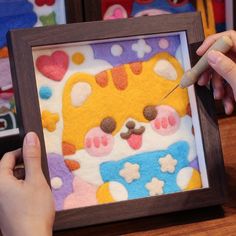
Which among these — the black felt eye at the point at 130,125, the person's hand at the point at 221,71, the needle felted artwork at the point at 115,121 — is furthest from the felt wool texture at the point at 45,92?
the person's hand at the point at 221,71

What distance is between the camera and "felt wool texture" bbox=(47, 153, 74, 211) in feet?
2.24

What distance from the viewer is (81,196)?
69 centimetres

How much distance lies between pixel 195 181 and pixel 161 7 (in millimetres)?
418

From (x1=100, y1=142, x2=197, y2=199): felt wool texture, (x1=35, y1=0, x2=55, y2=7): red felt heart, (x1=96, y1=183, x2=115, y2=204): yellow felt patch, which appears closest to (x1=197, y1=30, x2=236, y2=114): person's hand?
(x1=100, y1=142, x2=197, y2=199): felt wool texture

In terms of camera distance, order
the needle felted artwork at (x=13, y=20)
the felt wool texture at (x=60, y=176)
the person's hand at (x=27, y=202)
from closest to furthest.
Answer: the person's hand at (x=27, y=202)
the felt wool texture at (x=60, y=176)
the needle felted artwork at (x=13, y=20)

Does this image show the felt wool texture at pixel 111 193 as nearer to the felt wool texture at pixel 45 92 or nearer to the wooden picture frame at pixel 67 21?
the felt wool texture at pixel 45 92

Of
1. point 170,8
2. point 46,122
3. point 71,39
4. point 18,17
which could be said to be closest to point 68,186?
point 46,122

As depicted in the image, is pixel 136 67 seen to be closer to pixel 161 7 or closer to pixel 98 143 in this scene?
pixel 98 143

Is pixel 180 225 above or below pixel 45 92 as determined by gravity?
below

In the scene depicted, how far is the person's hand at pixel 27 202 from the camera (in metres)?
0.58

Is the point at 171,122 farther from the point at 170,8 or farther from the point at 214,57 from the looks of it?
the point at 170,8

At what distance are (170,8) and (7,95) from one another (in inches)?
15.2

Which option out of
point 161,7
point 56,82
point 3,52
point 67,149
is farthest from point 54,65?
point 161,7

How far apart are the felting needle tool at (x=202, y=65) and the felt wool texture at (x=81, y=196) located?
8.3 inches
